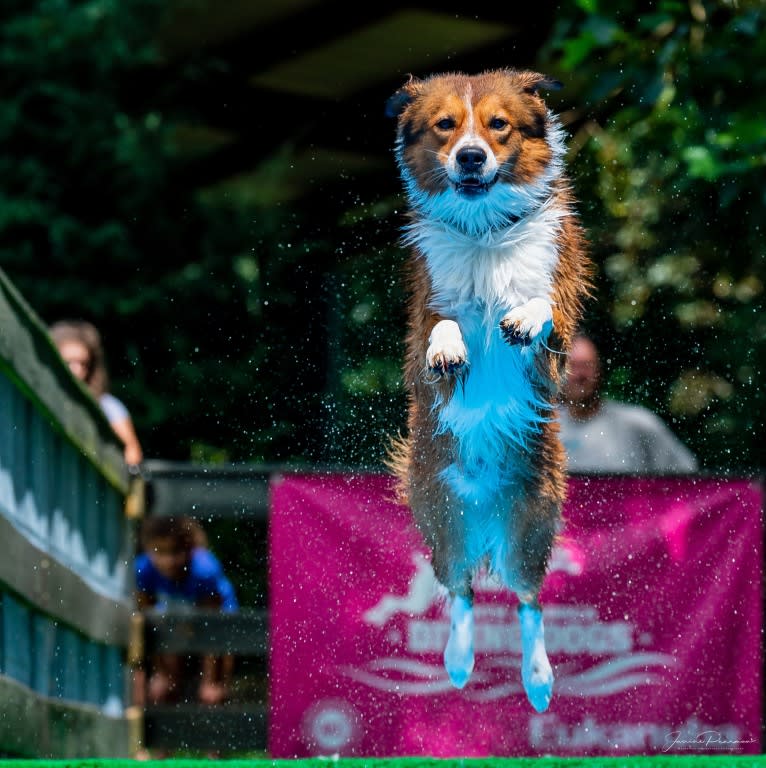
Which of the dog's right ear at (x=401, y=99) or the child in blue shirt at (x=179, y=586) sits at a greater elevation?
the dog's right ear at (x=401, y=99)

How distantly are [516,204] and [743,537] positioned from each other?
2.70m

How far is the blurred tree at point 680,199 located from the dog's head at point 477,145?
4.52 ft

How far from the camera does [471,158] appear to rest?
3.17 m

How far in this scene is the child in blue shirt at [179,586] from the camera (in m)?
6.16

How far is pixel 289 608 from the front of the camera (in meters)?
5.36

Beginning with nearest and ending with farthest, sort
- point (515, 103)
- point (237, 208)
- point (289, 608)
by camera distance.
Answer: point (515, 103), point (289, 608), point (237, 208)

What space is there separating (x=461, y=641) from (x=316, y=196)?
2100 mm

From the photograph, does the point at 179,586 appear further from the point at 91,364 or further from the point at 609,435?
the point at 609,435

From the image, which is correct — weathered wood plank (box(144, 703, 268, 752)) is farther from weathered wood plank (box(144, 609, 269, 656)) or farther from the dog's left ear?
the dog's left ear

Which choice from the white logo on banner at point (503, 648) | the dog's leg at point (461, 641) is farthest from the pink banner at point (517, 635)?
the dog's leg at point (461, 641)

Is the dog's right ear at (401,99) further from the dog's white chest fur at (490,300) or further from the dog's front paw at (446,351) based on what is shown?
the dog's front paw at (446,351)

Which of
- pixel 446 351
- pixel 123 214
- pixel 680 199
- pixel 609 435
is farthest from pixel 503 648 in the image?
pixel 123 214

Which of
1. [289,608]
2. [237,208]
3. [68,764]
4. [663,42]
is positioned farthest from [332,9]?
[68,764]

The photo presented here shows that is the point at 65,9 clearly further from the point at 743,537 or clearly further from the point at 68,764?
the point at 68,764
